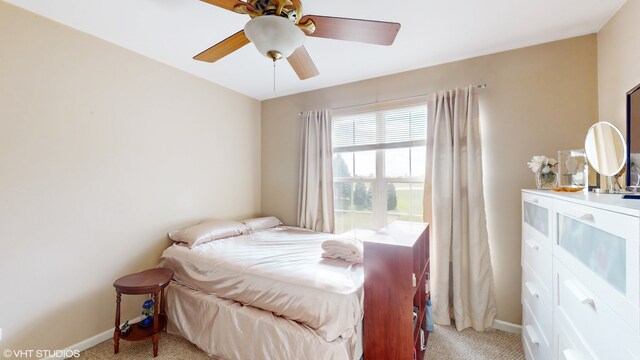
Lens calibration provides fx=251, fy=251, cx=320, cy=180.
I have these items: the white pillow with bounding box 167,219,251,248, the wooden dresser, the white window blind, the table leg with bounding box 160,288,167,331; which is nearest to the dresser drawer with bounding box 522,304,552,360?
the wooden dresser

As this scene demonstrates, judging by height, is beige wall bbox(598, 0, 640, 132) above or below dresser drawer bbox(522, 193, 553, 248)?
above

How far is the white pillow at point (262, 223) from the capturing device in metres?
3.06

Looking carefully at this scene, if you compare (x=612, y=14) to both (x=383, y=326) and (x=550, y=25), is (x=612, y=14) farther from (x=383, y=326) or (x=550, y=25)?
(x=383, y=326)

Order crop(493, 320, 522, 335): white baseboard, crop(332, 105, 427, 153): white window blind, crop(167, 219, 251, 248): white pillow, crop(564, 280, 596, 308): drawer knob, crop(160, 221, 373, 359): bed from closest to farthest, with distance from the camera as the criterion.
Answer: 1. crop(564, 280, 596, 308): drawer knob
2. crop(160, 221, 373, 359): bed
3. crop(493, 320, 522, 335): white baseboard
4. crop(167, 219, 251, 248): white pillow
5. crop(332, 105, 427, 153): white window blind

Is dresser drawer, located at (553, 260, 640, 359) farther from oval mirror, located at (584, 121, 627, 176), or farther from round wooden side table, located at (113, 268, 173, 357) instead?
round wooden side table, located at (113, 268, 173, 357)

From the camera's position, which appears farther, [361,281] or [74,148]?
[74,148]

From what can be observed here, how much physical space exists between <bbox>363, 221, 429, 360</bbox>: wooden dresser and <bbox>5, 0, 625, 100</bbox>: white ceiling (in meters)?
1.61

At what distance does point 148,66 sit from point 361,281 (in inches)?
109

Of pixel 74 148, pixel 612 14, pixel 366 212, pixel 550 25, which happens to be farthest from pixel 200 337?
pixel 612 14

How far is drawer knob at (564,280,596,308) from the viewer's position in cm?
97

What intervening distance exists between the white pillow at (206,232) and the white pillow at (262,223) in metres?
0.18

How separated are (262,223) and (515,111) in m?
2.90

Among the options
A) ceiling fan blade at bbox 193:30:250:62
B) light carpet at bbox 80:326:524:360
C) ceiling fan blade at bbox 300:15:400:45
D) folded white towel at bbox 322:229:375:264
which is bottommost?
light carpet at bbox 80:326:524:360

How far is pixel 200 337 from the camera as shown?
1997 millimetres
